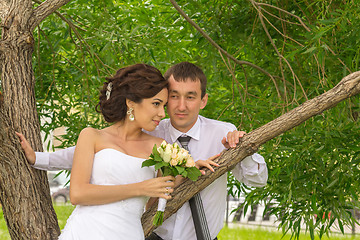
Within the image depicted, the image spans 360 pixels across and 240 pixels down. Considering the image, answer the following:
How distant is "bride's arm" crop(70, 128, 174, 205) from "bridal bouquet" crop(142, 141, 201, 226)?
0.06m

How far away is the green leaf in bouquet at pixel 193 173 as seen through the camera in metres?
2.22

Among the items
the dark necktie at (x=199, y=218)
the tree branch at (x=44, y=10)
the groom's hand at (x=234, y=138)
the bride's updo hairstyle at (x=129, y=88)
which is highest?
the tree branch at (x=44, y=10)

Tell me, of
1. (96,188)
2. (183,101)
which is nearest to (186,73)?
(183,101)

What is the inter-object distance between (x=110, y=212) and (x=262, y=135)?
0.78 m

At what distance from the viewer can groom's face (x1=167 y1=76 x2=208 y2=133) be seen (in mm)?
2475

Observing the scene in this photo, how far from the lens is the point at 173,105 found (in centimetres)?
249

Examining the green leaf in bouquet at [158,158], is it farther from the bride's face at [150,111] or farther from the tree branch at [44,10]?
the tree branch at [44,10]

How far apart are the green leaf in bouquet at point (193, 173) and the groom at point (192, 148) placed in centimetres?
23

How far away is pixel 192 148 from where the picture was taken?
8.50 feet

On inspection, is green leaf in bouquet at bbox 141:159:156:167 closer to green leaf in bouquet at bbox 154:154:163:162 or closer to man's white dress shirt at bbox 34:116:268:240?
green leaf in bouquet at bbox 154:154:163:162

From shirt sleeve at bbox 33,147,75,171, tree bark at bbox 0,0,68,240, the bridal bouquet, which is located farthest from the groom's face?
tree bark at bbox 0,0,68,240

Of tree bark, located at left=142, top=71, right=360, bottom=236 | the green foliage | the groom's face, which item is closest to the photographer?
tree bark, located at left=142, top=71, right=360, bottom=236

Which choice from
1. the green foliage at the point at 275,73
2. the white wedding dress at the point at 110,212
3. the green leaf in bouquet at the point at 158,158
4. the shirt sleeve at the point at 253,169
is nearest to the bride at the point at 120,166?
the white wedding dress at the point at 110,212

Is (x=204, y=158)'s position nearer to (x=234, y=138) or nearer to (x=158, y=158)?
(x=234, y=138)
